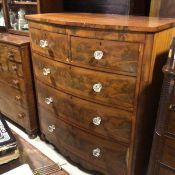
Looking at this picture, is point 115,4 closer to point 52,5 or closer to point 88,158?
point 52,5

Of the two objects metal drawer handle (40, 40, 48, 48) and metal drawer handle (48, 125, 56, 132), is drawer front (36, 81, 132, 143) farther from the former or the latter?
metal drawer handle (40, 40, 48, 48)

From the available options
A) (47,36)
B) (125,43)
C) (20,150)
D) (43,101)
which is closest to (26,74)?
(43,101)

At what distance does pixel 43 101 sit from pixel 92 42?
0.73 m

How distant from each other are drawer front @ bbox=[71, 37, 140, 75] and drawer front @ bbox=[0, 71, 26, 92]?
73 cm

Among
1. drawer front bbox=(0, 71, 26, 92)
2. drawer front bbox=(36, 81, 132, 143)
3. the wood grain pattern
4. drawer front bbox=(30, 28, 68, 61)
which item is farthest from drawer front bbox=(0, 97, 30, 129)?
the wood grain pattern

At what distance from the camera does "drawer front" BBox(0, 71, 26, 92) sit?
184 centimetres

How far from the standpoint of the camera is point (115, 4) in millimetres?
1626

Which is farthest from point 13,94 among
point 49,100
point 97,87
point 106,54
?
point 106,54

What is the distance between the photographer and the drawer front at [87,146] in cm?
135

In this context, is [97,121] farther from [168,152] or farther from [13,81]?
[13,81]

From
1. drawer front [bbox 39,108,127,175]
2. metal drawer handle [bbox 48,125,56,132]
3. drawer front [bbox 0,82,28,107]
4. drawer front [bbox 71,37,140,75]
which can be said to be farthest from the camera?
drawer front [bbox 0,82,28,107]

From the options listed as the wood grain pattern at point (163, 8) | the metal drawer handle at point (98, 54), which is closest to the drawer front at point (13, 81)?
the metal drawer handle at point (98, 54)

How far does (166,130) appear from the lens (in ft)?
3.43

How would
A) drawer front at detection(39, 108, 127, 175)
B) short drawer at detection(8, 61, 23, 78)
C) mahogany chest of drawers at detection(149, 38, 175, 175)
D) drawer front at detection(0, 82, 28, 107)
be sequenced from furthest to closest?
drawer front at detection(0, 82, 28, 107) → short drawer at detection(8, 61, 23, 78) → drawer front at detection(39, 108, 127, 175) → mahogany chest of drawers at detection(149, 38, 175, 175)
